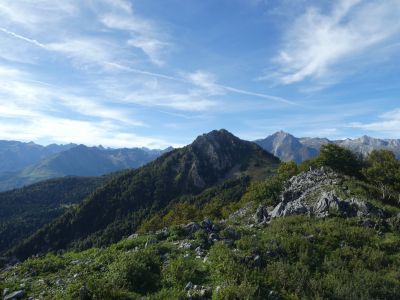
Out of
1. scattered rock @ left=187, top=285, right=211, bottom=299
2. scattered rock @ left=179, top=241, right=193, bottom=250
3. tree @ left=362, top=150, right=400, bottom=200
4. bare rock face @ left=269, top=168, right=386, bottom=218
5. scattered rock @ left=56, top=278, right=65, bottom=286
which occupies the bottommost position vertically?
scattered rock @ left=56, top=278, right=65, bottom=286

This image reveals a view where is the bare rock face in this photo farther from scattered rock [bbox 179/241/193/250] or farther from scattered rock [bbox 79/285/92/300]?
scattered rock [bbox 79/285/92/300]

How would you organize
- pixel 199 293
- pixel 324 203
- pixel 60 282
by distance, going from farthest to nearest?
pixel 324 203
pixel 60 282
pixel 199 293

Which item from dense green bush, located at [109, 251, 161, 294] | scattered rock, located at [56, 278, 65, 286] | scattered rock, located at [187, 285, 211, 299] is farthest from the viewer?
scattered rock, located at [56, 278, 65, 286]

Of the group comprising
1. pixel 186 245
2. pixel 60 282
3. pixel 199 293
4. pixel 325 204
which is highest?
pixel 325 204

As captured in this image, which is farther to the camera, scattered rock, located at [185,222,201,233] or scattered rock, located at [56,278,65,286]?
scattered rock, located at [185,222,201,233]

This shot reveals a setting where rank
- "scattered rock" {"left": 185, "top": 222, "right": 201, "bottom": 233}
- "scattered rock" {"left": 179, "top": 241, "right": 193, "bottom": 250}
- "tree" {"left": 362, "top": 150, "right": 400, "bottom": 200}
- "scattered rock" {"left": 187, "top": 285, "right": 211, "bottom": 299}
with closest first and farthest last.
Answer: "scattered rock" {"left": 187, "top": 285, "right": 211, "bottom": 299} < "scattered rock" {"left": 179, "top": 241, "right": 193, "bottom": 250} < "scattered rock" {"left": 185, "top": 222, "right": 201, "bottom": 233} < "tree" {"left": 362, "top": 150, "right": 400, "bottom": 200}

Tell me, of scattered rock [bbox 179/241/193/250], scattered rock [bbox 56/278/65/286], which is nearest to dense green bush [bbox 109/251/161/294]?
scattered rock [bbox 56/278/65/286]

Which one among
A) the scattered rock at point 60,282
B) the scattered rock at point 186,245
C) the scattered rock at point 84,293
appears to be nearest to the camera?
the scattered rock at point 84,293

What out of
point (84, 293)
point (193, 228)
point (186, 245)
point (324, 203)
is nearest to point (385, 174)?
point (324, 203)

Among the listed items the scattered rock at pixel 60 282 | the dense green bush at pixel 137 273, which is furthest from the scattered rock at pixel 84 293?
the scattered rock at pixel 60 282

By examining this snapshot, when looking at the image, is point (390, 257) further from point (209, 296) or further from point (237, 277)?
point (209, 296)

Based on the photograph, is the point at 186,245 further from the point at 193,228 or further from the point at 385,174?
the point at 385,174

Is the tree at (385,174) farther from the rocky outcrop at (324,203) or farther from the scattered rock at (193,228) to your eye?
the scattered rock at (193,228)

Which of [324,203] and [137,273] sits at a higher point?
[324,203]
